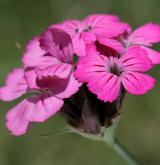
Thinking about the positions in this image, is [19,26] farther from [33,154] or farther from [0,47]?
[33,154]

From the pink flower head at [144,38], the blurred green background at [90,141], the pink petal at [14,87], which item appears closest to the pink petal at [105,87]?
the pink flower head at [144,38]

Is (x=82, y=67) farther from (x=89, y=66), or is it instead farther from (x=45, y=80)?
(x=45, y=80)

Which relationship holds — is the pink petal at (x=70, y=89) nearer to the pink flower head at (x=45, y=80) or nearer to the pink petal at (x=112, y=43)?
the pink flower head at (x=45, y=80)

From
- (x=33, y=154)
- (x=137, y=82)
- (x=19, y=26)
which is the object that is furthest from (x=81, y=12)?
(x=137, y=82)

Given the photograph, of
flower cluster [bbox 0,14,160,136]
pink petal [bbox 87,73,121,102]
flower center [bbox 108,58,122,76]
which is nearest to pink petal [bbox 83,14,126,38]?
flower cluster [bbox 0,14,160,136]

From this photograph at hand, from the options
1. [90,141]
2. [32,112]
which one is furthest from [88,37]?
[90,141]

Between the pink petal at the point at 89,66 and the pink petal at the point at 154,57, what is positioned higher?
the pink petal at the point at 89,66
